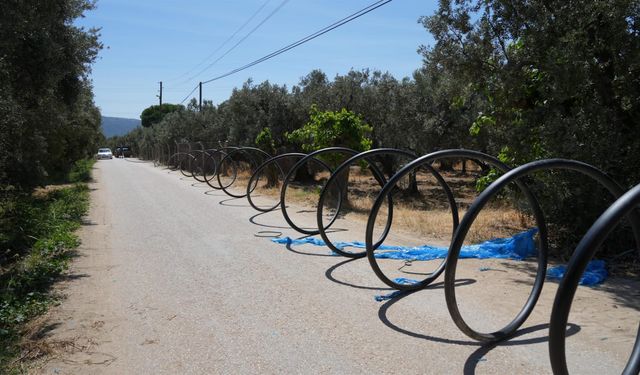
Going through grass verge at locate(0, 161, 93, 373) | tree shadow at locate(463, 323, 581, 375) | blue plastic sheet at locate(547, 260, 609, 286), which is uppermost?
blue plastic sheet at locate(547, 260, 609, 286)

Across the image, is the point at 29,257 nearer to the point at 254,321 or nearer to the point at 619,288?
the point at 254,321

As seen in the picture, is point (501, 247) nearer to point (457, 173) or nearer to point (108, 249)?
point (108, 249)

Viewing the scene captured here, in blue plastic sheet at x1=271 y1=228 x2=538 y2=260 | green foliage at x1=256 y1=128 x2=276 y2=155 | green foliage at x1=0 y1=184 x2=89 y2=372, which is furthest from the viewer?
green foliage at x1=256 y1=128 x2=276 y2=155

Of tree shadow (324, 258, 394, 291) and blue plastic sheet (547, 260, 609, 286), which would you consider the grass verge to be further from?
blue plastic sheet (547, 260, 609, 286)

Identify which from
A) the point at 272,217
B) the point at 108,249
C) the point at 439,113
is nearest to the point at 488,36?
the point at 272,217

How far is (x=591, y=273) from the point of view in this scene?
6.21 meters

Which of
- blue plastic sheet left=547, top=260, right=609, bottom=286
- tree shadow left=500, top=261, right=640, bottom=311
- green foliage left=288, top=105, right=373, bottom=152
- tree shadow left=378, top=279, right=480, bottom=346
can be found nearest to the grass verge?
tree shadow left=378, top=279, right=480, bottom=346

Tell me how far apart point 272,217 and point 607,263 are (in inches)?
270

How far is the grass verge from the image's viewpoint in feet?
15.4

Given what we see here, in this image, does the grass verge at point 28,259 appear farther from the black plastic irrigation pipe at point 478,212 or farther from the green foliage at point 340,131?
the green foliage at point 340,131

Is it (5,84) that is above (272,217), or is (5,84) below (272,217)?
above

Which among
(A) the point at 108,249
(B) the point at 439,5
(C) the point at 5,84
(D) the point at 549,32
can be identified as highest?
(B) the point at 439,5

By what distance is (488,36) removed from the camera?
8102 mm

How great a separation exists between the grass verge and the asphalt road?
258 millimetres
